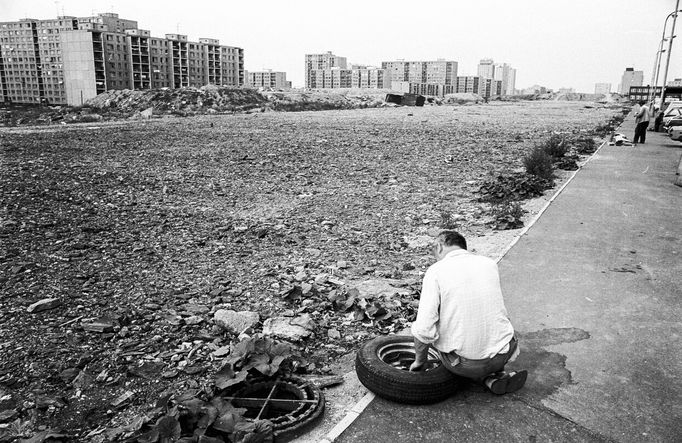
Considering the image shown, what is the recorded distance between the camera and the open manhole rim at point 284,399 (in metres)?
3.54

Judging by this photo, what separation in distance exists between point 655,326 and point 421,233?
434 cm

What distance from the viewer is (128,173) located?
46.5 ft

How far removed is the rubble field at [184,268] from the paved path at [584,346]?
1126 mm

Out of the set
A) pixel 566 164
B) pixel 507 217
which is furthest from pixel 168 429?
pixel 566 164

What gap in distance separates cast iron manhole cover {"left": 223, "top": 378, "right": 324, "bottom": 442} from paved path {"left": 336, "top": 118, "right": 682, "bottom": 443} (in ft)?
1.08

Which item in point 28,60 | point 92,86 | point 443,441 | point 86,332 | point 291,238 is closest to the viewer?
point 443,441

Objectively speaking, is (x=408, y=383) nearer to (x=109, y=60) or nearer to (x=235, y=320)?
(x=235, y=320)

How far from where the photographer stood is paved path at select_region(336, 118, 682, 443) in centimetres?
358

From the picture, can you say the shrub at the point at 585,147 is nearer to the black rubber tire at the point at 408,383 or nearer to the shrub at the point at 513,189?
the shrub at the point at 513,189

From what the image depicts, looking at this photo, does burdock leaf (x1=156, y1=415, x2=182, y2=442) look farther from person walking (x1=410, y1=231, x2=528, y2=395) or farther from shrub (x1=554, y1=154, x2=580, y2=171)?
shrub (x1=554, y1=154, x2=580, y2=171)

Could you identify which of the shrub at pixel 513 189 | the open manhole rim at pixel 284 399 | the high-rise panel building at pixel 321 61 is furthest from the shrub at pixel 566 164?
the high-rise panel building at pixel 321 61

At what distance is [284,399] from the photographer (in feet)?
12.8

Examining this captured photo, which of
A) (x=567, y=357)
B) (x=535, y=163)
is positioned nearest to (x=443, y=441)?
(x=567, y=357)

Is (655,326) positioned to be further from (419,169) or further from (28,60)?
(28,60)
